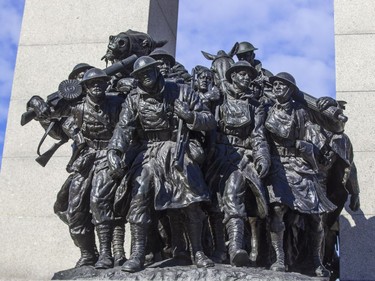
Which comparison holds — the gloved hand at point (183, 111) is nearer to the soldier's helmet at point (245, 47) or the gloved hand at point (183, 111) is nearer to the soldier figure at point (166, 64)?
the soldier figure at point (166, 64)

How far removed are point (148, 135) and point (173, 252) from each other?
1339 millimetres

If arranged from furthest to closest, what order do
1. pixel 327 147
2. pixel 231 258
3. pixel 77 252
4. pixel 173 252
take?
1. pixel 77 252
2. pixel 327 147
3. pixel 173 252
4. pixel 231 258

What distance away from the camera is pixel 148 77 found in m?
8.39

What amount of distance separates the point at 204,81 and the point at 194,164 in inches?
67.5

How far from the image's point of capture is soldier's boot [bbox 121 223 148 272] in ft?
26.1

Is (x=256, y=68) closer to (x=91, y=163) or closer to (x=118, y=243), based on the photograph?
(x=91, y=163)

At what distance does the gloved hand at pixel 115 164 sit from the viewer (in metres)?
8.08

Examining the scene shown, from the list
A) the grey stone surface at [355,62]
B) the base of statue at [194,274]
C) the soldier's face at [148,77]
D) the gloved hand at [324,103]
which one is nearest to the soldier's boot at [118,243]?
the base of statue at [194,274]

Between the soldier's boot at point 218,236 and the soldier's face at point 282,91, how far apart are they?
1524 mm

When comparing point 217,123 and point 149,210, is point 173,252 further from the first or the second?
point 217,123

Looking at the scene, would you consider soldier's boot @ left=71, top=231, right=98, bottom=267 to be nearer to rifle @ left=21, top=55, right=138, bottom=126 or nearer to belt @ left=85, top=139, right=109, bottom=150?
belt @ left=85, top=139, right=109, bottom=150

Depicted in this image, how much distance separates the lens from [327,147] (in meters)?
9.38

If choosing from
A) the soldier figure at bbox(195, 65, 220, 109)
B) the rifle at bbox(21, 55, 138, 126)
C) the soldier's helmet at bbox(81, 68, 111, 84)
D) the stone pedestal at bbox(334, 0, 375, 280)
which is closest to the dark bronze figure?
the rifle at bbox(21, 55, 138, 126)

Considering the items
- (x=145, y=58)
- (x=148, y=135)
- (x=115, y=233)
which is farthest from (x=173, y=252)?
(x=145, y=58)
